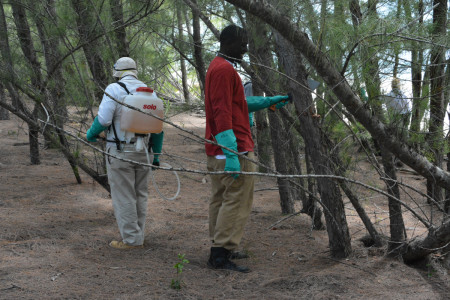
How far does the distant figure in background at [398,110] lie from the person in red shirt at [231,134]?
0.79 m

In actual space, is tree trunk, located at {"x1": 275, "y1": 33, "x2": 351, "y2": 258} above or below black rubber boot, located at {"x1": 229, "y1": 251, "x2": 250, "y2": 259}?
above

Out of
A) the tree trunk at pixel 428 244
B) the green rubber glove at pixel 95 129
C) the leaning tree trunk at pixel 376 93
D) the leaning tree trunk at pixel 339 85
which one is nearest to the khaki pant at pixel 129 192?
the green rubber glove at pixel 95 129

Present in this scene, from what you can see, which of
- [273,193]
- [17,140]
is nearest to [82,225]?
[273,193]

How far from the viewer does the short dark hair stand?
3.55 meters

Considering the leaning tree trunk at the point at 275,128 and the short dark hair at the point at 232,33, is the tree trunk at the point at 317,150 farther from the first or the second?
the leaning tree trunk at the point at 275,128

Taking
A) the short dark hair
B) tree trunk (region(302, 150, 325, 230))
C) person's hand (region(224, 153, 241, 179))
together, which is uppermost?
the short dark hair

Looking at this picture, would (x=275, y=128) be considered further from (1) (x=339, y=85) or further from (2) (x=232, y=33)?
(1) (x=339, y=85)

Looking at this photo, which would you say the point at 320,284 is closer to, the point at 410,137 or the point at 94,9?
the point at 410,137

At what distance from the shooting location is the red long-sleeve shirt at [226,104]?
3.41 meters

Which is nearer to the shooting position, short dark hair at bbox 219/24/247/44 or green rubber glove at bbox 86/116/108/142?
short dark hair at bbox 219/24/247/44

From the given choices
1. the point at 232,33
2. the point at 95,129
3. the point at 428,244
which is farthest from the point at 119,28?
the point at 428,244

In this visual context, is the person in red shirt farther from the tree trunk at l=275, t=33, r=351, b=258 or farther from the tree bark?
the tree bark

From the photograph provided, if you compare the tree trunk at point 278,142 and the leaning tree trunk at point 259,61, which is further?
the tree trunk at point 278,142

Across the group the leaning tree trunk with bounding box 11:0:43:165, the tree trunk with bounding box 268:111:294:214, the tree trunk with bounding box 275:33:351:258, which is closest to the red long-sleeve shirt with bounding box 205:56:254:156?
the tree trunk with bounding box 275:33:351:258
